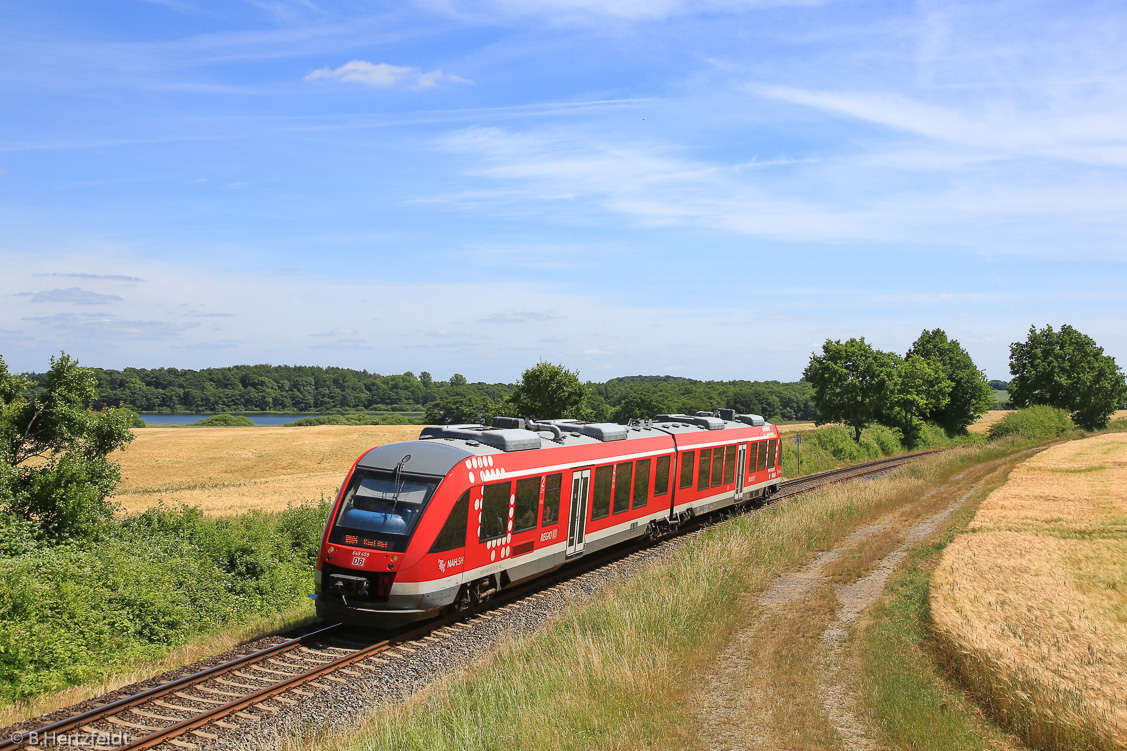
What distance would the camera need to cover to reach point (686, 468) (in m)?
21.2

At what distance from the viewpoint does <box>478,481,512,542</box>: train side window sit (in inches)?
507

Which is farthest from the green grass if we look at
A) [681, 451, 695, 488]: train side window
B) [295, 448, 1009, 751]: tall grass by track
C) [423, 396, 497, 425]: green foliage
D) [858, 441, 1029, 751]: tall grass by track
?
[423, 396, 497, 425]: green foliage

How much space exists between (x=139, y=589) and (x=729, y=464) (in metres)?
16.9

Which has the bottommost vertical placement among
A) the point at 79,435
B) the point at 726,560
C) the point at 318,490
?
the point at 318,490

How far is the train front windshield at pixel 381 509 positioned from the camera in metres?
11.7

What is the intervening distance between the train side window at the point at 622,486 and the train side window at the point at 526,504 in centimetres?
349

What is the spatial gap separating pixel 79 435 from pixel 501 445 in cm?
1313

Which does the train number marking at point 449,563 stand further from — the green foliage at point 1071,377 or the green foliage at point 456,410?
the green foliage at point 1071,377

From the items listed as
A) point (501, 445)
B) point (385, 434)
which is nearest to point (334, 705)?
point (501, 445)

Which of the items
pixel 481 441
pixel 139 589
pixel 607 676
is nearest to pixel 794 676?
pixel 607 676

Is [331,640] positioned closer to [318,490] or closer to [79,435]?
[79,435]

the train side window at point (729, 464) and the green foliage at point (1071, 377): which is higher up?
the green foliage at point (1071, 377)

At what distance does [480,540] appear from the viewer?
12.8 metres

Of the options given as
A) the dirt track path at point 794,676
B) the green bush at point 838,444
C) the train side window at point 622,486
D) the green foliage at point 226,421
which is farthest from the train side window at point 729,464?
the green foliage at point 226,421
